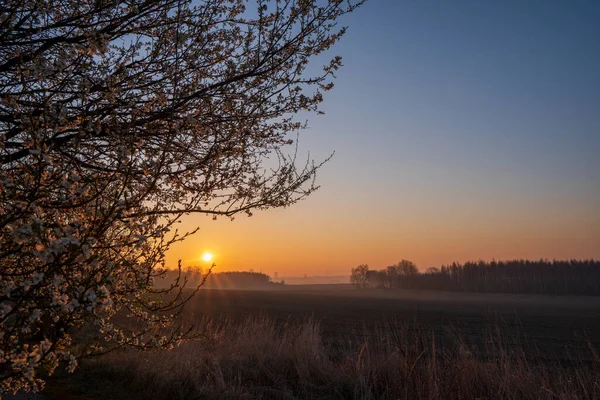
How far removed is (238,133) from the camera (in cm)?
461

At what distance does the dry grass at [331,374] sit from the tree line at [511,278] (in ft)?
400

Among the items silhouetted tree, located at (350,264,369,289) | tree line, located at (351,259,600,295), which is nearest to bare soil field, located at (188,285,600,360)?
tree line, located at (351,259,600,295)

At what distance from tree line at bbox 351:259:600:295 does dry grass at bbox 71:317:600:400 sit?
12206cm

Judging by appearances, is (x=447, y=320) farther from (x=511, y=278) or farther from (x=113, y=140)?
(x=511, y=278)

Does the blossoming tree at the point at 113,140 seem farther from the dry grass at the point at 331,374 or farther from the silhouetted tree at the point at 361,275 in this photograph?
the silhouetted tree at the point at 361,275

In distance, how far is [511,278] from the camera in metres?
119

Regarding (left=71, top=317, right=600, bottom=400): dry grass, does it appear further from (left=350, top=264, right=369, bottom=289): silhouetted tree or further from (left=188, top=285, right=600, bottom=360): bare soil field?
(left=350, top=264, right=369, bottom=289): silhouetted tree

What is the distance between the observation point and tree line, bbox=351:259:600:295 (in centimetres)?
10956

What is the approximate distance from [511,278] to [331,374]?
422ft

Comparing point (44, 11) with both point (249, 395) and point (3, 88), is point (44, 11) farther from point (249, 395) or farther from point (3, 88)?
point (249, 395)

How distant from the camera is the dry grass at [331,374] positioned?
6.49m

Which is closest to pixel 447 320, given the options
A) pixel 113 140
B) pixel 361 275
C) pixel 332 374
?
pixel 332 374

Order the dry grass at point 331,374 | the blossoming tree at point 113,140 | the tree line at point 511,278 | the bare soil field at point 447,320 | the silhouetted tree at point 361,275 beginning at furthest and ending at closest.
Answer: the silhouetted tree at point 361,275, the tree line at point 511,278, the bare soil field at point 447,320, the dry grass at point 331,374, the blossoming tree at point 113,140

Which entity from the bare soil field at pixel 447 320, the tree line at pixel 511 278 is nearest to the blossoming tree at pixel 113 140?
the bare soil field at pixel 447 320
